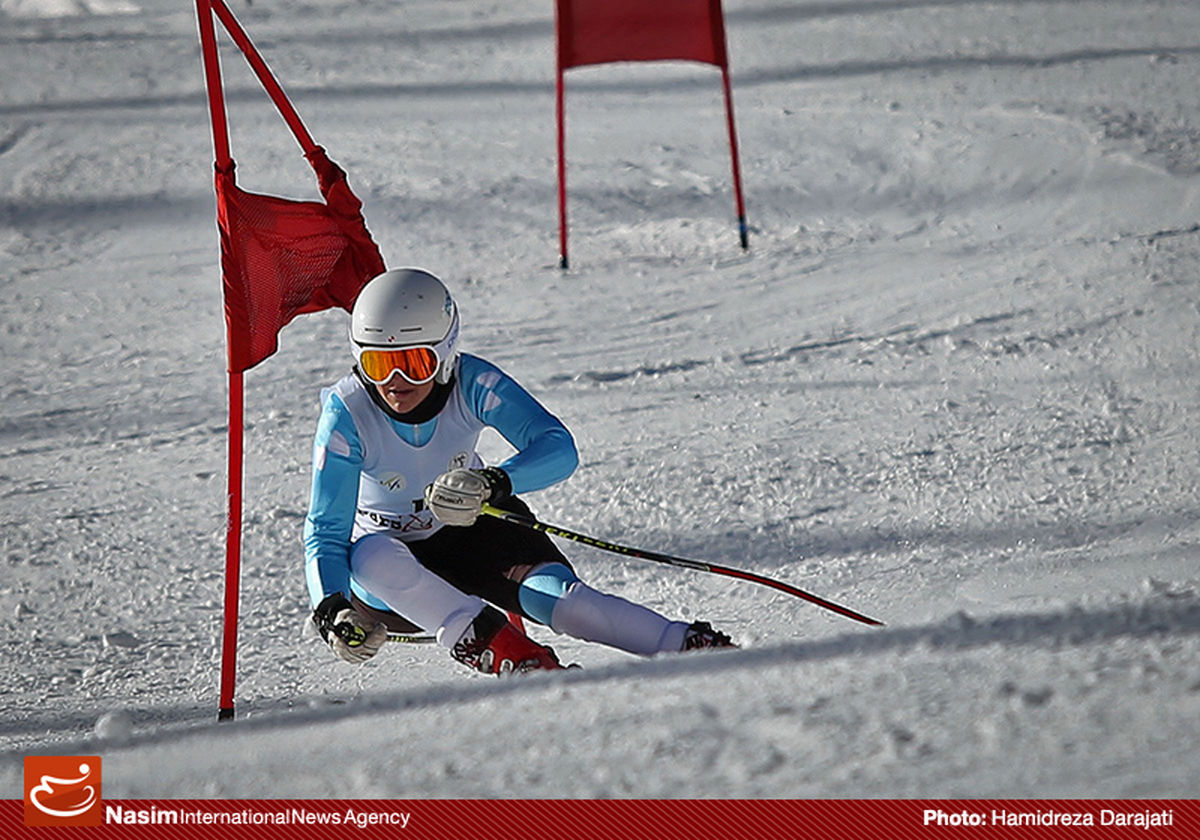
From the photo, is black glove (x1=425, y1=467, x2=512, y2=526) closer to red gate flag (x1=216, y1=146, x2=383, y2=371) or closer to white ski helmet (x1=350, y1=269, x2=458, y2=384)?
white ski helmet (x1=350, y1=269, x2=458, y2=384)

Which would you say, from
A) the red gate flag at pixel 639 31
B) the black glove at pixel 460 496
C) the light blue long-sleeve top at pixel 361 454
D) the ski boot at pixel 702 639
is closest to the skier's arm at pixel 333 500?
the light blue long-sleeve top at pixel 361 454

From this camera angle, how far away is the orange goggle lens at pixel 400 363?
3.57 metres

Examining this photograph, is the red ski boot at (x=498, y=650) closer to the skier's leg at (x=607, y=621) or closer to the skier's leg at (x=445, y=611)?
the skier's leg at (x=445, y=611)

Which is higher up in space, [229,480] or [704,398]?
[704,398]

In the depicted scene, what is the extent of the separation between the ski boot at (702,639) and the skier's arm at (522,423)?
0.65m

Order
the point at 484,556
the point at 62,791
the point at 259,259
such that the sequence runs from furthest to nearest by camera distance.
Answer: the point at 259,259
the point at 484,556
the point at 62,791

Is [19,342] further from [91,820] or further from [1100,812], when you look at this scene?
[1100,812]

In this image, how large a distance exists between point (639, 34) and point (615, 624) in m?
5.19

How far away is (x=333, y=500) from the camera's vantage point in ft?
11.7

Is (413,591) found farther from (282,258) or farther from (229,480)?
(282,258)

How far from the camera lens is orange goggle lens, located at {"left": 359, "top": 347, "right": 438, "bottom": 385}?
357 centimetres

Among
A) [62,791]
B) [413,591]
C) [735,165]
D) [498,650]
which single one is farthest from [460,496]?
[735,165]

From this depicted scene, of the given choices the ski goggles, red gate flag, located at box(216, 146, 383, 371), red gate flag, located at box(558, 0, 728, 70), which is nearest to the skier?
the ski goggles

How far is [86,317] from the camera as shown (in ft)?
24.8
